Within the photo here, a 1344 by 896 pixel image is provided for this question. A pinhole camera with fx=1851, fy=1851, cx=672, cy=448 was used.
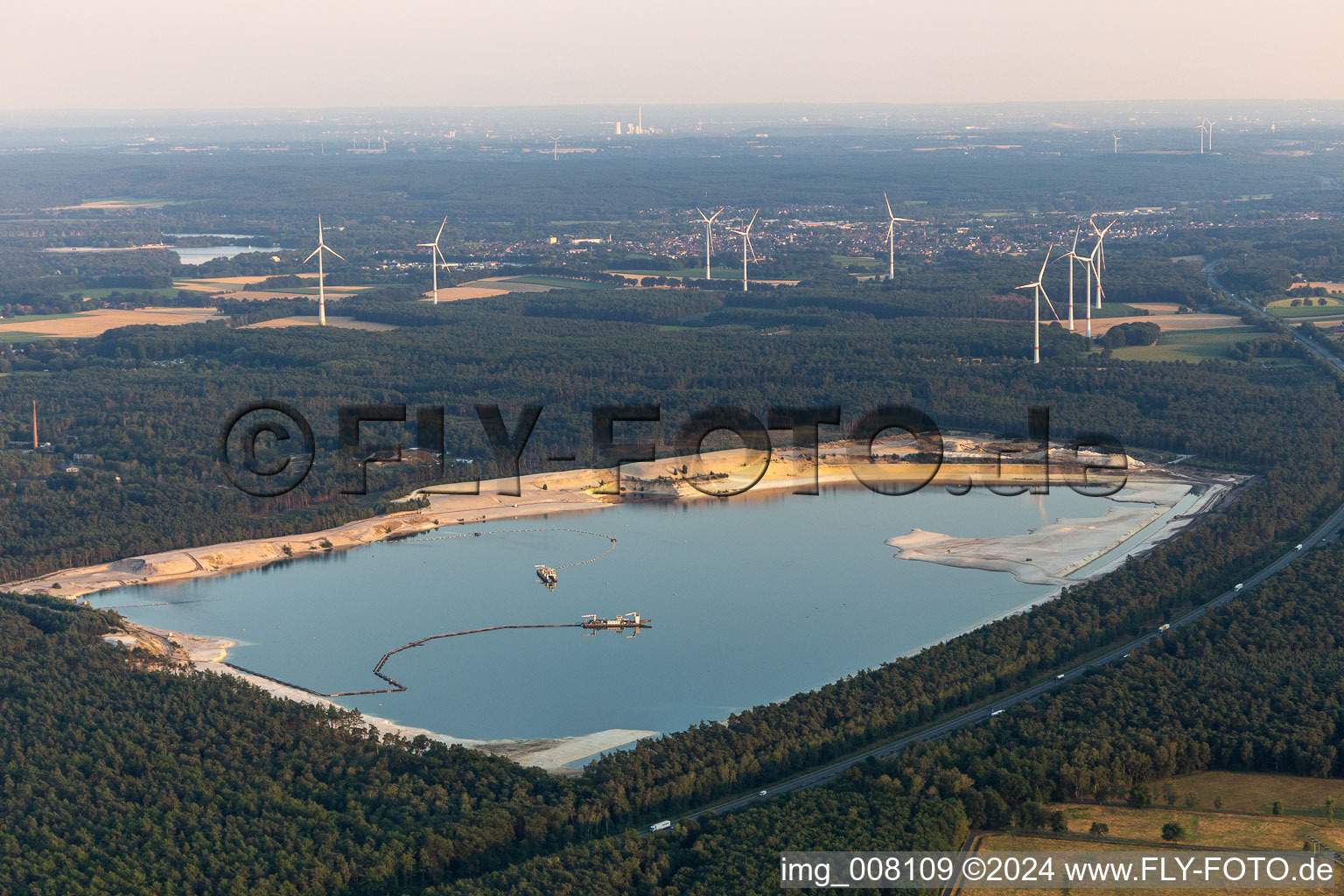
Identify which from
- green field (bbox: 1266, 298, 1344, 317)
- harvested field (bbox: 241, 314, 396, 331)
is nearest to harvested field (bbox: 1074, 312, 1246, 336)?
green field (bbox: 1266, 298, 1344, 317)

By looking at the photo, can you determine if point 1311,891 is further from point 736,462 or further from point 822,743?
point 736,462

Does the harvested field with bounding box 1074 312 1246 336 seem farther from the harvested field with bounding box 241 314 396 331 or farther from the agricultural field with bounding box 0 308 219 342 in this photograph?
the agricultural field with bounding box 0 308 219 342

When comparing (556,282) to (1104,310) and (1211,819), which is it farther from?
(1211,819)

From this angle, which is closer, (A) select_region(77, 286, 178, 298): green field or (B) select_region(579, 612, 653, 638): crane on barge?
(B) select_region(579, 612, 653, 638): crane on barge

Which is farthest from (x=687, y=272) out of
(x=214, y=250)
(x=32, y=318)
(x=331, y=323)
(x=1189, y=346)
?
(x=214, y=250)

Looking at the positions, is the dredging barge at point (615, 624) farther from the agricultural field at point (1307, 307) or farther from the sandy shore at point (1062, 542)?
the agricultural field at point (1307, 307)

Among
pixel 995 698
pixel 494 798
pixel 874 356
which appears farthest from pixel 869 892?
pixel 874 356

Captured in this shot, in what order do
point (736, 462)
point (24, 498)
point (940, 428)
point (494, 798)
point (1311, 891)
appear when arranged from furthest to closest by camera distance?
point (940, 428) → point (736, 462) → point (24, 498) → point (494, 798) → point (1311, 891)
